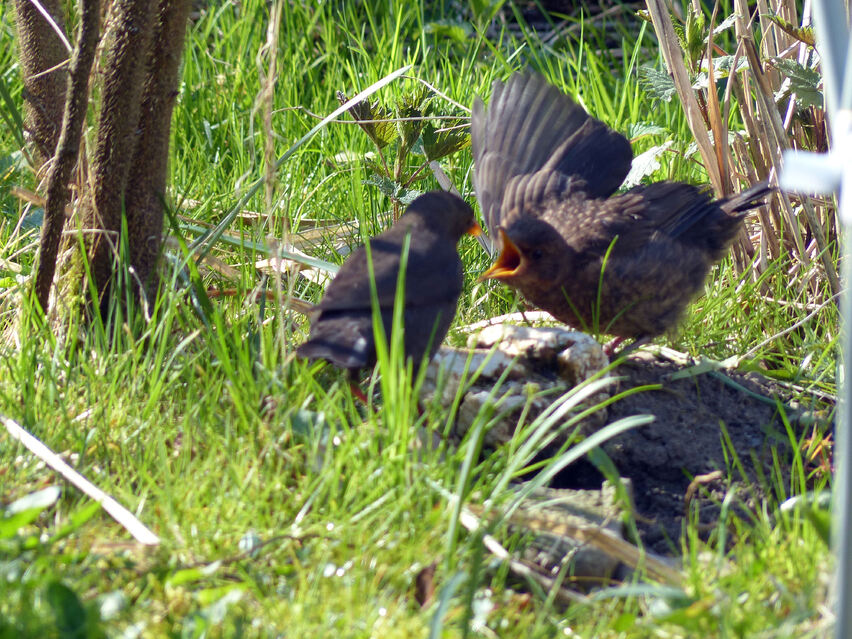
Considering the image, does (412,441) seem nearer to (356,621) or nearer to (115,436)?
(356,621)

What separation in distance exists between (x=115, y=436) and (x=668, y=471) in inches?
59.1

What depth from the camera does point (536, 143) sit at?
3830 mm

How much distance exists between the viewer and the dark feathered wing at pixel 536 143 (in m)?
3.72

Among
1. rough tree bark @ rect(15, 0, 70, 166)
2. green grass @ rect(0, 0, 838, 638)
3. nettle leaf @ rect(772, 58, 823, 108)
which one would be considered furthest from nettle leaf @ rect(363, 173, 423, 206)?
nettle leaf @ rect(772, 58, 823, 108)

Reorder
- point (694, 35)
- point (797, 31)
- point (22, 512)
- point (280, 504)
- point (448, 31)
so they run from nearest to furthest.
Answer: point (22, 512) → point (280, 504) → point (797, 31) → point (694, 35) → point (448, 31)

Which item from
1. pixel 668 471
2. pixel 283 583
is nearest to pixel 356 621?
pixel 283 583

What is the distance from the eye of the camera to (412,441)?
2.20 m

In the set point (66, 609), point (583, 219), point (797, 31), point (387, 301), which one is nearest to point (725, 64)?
point (797, 31)

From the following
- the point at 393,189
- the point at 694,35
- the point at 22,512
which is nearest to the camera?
the point at 22,512

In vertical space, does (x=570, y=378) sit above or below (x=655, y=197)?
below

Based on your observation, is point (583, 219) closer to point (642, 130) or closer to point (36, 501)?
point (642, 130)

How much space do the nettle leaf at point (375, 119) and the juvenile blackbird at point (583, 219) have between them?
1.39 feet

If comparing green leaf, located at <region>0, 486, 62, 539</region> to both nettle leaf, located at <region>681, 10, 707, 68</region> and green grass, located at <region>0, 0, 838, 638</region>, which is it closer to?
green grass, located at <region>0, 0, 838, 638</region>

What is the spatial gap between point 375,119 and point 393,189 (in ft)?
0.96
